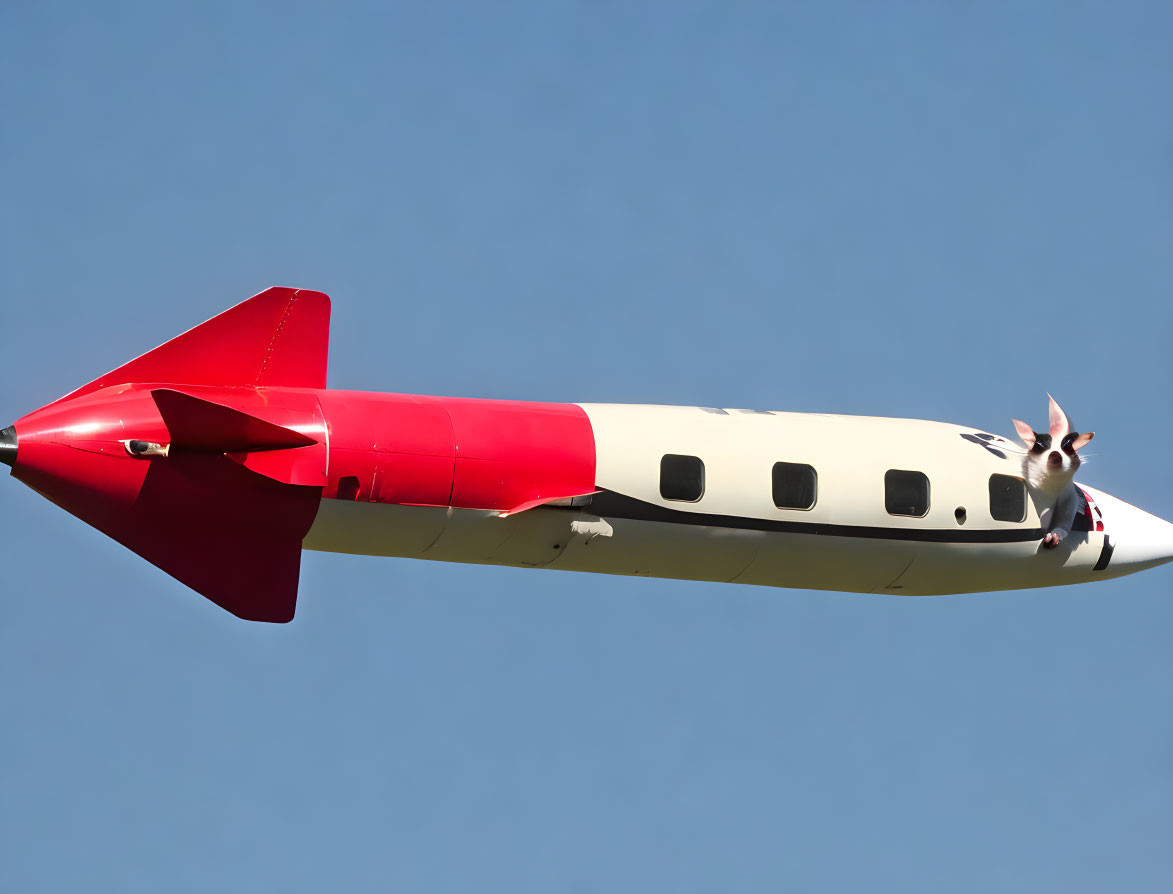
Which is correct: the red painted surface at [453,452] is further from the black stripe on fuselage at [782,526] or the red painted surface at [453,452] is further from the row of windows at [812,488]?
the row of windows at [812,488]

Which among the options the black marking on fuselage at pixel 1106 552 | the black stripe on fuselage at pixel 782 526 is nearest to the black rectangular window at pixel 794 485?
the black stripe on fuselage at pixel 782 526

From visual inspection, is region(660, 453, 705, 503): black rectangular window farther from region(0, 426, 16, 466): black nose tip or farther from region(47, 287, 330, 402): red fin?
region(0, 426, 16, 466): black nose tip

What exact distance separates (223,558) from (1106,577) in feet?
66.8

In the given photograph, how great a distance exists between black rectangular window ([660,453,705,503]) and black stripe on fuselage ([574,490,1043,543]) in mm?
328

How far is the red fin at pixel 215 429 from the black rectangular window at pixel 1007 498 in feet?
49.7

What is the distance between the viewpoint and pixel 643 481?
147 feet

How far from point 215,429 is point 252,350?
3.10 metres

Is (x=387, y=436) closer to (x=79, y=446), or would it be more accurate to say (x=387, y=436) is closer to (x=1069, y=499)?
(x=79, y=446)

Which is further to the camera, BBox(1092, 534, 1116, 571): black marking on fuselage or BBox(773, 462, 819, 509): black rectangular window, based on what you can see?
BBox(1092, 534, 1116, 571): black marking on fuselage

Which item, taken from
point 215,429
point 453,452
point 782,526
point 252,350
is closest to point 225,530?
point 215,429

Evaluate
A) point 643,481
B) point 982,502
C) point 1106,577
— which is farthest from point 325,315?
point 1106,577

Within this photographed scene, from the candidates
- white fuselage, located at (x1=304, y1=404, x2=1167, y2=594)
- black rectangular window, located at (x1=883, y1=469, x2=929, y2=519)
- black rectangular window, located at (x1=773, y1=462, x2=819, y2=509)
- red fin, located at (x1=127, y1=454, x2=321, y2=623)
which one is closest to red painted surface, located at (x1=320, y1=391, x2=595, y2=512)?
white fuselage, located at (x1=304, y1=404, x2=1167, y2=594)

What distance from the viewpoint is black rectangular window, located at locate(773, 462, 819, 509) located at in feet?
150

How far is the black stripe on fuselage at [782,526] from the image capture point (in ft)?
146
